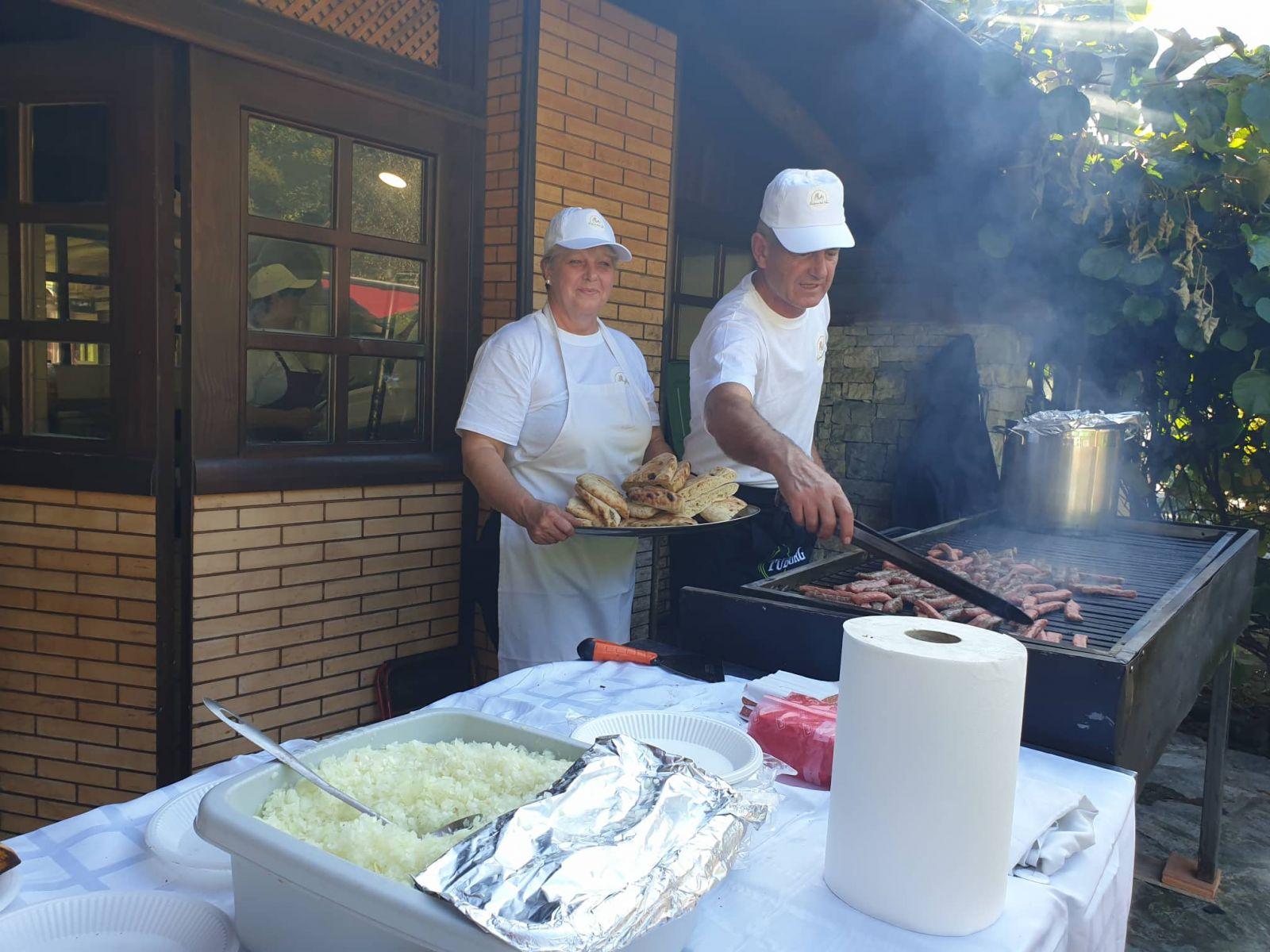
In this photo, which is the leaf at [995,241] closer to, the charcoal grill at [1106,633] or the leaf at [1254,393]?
the leaf at [1254,393]

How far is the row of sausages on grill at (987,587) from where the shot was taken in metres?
2.38

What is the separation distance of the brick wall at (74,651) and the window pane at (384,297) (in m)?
1.16

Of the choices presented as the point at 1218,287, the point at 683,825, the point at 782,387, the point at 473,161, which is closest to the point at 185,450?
the point at 473,161

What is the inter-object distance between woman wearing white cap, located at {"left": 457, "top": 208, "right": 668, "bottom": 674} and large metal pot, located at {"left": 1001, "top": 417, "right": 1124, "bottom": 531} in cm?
156

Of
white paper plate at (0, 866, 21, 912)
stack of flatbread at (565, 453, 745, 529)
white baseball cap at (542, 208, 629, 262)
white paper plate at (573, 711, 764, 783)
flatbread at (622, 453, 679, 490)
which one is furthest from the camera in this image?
white baseball cap at (542, 208, 629, 262)

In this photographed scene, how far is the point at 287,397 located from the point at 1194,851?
14.6ft

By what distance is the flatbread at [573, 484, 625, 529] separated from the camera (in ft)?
9.31

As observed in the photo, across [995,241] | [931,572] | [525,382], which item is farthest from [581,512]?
[995,241]

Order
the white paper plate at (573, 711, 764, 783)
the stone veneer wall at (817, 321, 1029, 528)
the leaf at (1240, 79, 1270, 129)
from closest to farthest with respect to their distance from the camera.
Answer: the white paper plate at (573, 711, 764, 783) < the leaf at (1240, 79, 1270, 129) < the stone veneer wall at (817, 321, 1029, 528)

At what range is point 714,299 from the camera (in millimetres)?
6008

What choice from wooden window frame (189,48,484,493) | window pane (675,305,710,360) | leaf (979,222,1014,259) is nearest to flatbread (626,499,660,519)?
wooden window frame (189,48,484,493)

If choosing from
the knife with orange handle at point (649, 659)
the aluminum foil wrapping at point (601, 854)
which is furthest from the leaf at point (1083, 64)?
the aluminum foil wrapping at point (601, 854)

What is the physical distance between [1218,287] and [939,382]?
64.4 inches

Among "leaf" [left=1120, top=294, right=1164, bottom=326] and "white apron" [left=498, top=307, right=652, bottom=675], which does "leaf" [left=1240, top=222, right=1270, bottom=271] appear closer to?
"leaf" [left=1120, top=294, right=1164, bottom=326]
